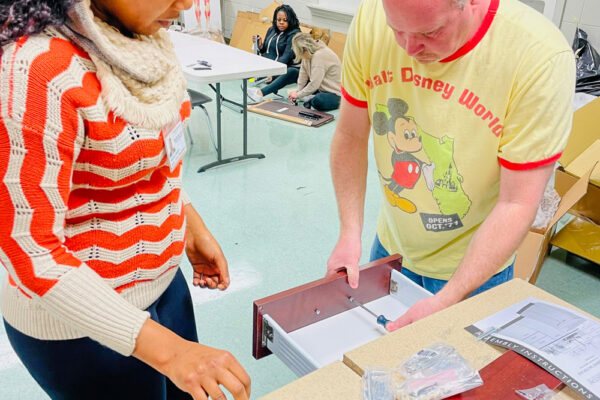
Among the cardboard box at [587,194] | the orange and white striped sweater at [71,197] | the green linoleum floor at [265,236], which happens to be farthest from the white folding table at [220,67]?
the orange and white striped sweater at [71,197]

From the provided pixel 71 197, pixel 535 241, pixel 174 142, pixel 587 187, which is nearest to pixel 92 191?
pixel 71 197

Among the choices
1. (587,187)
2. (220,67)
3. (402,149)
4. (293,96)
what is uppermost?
(402,149)

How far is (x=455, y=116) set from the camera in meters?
1.11

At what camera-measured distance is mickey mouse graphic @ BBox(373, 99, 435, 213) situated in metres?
1.20

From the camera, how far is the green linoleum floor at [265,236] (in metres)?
2.14

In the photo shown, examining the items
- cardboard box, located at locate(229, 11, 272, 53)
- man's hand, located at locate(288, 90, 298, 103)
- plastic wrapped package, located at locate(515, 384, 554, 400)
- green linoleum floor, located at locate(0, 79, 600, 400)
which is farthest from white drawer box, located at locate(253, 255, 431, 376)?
cardboard box, located at locate(229, 11, 272, 53)

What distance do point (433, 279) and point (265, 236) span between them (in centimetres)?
169

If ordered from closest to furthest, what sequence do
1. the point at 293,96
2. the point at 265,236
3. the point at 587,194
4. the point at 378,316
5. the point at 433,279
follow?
the point at 378,316 → the point at 433,279 → the point at 587,194 → the point at 265,236 → the point at 293,96

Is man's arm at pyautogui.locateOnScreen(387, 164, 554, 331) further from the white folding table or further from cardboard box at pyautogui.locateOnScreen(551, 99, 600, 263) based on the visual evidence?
the white folding table

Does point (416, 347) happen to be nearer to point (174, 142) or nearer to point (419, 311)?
point (419, 311)

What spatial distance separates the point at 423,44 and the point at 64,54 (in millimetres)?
639

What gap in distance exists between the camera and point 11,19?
67cm

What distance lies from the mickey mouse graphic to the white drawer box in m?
0.17

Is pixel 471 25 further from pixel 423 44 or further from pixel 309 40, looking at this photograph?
pixel 309 40
